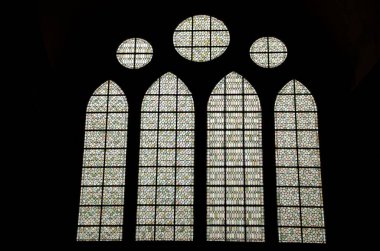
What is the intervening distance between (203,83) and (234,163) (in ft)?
5.79

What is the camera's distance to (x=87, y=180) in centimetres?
1302

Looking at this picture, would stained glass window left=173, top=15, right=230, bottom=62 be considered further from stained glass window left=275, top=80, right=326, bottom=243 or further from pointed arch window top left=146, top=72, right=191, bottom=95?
stained glass window left=275, top=80, right=326, bottom=243

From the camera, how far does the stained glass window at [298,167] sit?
1253 centimetres

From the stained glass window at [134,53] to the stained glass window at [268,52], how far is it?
6.96ft

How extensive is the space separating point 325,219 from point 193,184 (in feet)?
8.15

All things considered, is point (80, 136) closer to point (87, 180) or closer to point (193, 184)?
point (87, 180)

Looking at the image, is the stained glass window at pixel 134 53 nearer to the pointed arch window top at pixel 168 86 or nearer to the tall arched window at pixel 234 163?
the pointed arch window top at pixel 168 86

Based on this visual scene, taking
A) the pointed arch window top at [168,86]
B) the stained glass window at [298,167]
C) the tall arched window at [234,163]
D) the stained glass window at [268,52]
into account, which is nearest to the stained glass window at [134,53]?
the pointed arch window top at [168,86]

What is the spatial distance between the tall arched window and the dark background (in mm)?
162

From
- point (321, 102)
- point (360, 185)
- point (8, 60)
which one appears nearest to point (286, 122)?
point (321, 102)

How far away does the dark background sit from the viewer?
39.8ft

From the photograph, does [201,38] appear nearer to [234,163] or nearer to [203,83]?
[203,83]

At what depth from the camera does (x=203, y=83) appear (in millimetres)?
13641

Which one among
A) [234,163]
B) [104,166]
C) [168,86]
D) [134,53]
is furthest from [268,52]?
[104,166]
